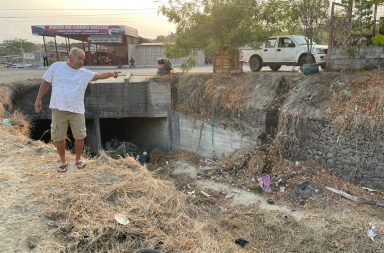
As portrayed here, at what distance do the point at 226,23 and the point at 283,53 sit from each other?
3.06 meters

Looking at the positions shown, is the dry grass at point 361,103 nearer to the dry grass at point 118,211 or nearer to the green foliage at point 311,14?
the green foliage at point 311,14

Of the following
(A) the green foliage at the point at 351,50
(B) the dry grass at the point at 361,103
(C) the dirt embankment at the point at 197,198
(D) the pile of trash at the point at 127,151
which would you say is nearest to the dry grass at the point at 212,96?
(C) the dirt embankment at the point at 197,198

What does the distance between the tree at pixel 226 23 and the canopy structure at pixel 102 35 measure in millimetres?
16198

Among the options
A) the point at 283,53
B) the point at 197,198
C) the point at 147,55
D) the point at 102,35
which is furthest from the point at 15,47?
the point at 197,198

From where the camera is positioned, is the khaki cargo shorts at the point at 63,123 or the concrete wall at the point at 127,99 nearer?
the khaki cargo shorts at the point at 63,123

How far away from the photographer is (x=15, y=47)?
43375 mm

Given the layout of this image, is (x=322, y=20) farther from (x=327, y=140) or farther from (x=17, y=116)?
(x=17, y=116)

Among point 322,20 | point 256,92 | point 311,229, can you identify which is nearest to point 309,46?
point 322,20

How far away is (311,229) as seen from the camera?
6.00 m

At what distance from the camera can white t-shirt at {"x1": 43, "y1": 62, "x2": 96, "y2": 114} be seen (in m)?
4.61

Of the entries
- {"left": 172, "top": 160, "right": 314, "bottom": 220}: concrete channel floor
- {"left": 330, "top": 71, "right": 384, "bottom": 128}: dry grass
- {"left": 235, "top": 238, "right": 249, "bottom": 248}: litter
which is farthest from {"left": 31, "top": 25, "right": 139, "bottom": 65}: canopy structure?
{"left": 235, "top": 238, "right": 249, "bottom": 248}: litter

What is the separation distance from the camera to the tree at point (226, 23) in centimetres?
1079

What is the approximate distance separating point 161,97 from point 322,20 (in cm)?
593

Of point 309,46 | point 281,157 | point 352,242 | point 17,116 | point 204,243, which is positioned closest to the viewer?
point 204,243
